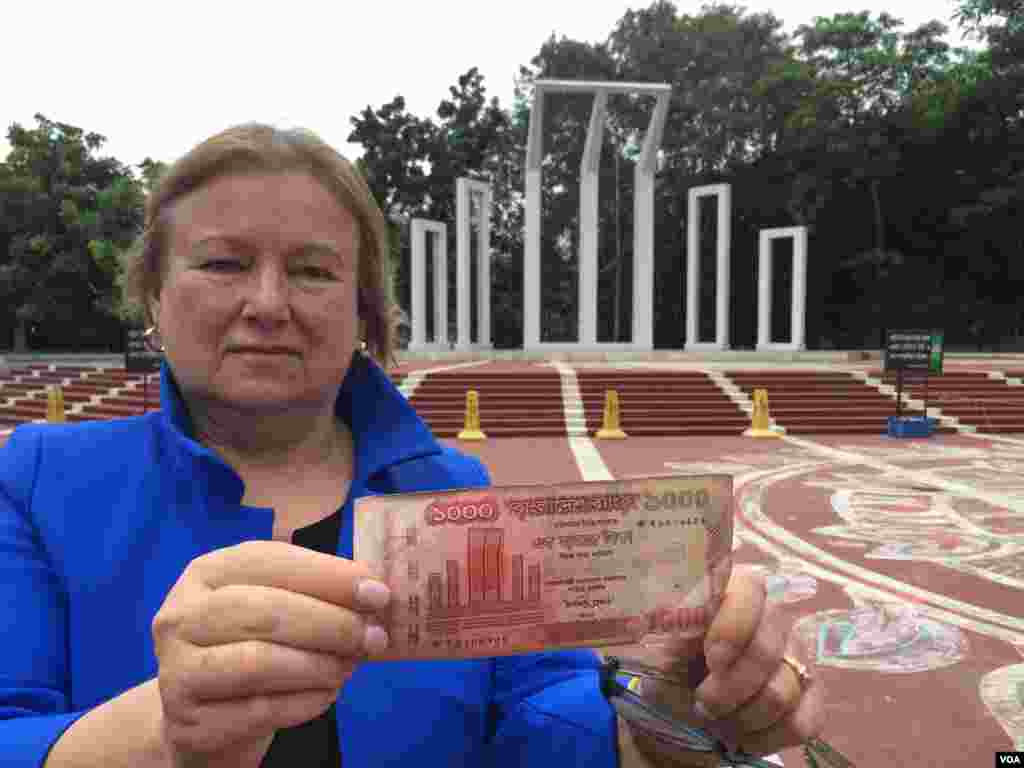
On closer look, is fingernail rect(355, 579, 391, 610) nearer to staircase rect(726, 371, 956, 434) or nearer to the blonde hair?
the blonde hair

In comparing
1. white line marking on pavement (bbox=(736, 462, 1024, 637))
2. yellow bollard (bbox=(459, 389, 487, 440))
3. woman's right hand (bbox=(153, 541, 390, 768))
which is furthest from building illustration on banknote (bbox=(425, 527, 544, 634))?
yellow bollard (bbox=(459, 389, 487, 440))

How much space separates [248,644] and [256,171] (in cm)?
68

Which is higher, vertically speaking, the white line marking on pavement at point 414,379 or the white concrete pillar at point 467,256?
the white concrete pillar at point 467,256

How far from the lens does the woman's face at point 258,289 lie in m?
1.11

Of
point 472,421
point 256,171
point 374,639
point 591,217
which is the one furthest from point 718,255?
point 374,639

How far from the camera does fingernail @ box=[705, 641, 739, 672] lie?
95 cm

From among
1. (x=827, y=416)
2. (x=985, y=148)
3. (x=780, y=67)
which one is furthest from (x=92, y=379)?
(x=985, y=148)

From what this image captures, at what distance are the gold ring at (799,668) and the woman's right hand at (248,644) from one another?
1.82 feet

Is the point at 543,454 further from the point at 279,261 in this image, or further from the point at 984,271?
the point at 984,271

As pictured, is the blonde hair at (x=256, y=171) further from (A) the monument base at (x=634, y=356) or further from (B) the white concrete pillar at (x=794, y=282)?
(B) the white concrete pillar at (x=794, y=282)

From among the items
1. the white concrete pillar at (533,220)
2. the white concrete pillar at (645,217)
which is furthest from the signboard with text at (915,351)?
the white concrete pillar at (533,220)

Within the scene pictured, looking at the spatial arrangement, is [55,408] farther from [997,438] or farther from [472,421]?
[997,438]

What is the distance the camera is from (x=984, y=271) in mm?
31828

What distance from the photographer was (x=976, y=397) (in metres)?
15.3
